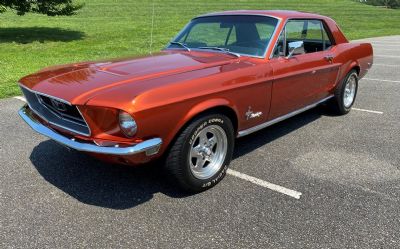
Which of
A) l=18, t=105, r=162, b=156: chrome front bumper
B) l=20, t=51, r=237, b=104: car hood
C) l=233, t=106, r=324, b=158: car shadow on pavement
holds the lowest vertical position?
l=233, t=106, r=324, b=158: car shadow on pavement

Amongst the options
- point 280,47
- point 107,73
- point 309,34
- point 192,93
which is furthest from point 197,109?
point 309,34

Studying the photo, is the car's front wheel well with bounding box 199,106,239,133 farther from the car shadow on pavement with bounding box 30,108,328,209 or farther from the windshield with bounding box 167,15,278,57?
the windshield with bounding box 167,15,278,57

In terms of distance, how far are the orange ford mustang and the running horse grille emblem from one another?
0.01 metres

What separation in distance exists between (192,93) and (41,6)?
39.2 ft

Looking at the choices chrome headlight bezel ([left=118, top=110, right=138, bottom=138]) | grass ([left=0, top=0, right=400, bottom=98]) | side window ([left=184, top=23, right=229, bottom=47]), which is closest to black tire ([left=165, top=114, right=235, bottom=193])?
chrome headlight bezel ([left=118, top=110, right=138, bottom=138])

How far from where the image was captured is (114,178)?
3.82 metres

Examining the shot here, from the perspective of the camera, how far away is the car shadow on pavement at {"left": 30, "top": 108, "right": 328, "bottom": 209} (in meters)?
3.46

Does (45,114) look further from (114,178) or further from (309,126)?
(309,126)

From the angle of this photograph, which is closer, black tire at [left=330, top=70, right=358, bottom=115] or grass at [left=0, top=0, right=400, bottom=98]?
black tire at [left=330, top=70, right=358, bottom=115]

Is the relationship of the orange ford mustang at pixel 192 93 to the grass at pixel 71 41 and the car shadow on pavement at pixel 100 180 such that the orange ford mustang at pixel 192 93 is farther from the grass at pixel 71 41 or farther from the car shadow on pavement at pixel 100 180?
the grass at pixel 71 41

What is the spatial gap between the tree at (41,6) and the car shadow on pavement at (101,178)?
9.98 m

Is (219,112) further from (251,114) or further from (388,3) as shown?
(388,3)

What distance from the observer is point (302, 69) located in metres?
4.59

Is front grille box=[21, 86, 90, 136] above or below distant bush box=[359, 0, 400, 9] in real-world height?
below
